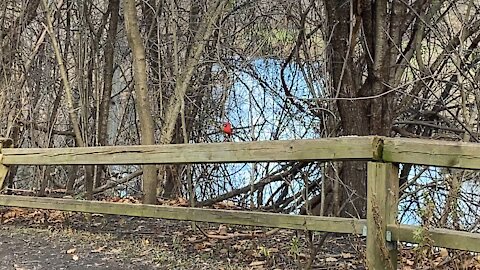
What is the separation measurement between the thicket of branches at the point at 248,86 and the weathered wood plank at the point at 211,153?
0.96 meters

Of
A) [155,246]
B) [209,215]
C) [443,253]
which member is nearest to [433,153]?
[443,253]

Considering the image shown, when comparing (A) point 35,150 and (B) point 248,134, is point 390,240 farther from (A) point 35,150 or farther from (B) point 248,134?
(B) point 248,134

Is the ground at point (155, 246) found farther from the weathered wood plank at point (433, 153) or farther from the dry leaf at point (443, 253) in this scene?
the weathered wood plank at point (433, 153)

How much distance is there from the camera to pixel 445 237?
10.6ft

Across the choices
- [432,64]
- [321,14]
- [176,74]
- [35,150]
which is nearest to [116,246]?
[35,150]

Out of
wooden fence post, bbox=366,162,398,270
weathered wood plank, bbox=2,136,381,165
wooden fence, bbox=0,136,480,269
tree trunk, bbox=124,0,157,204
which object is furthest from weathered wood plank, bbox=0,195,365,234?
tree trunk, bbox=124,0,157,204

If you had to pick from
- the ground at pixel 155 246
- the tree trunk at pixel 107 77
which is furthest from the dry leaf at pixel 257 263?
the tree trunk at pixel 107 77

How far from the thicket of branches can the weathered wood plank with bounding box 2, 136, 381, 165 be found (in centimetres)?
96

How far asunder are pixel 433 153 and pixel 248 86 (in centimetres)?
428

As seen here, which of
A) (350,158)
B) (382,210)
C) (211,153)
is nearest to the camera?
(382,210)

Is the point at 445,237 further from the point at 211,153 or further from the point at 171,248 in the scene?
the point at 171,248

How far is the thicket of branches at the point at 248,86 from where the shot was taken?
5316 millimetres

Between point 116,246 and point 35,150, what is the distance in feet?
3.94

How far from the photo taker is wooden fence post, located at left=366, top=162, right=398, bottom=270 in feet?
11.1
